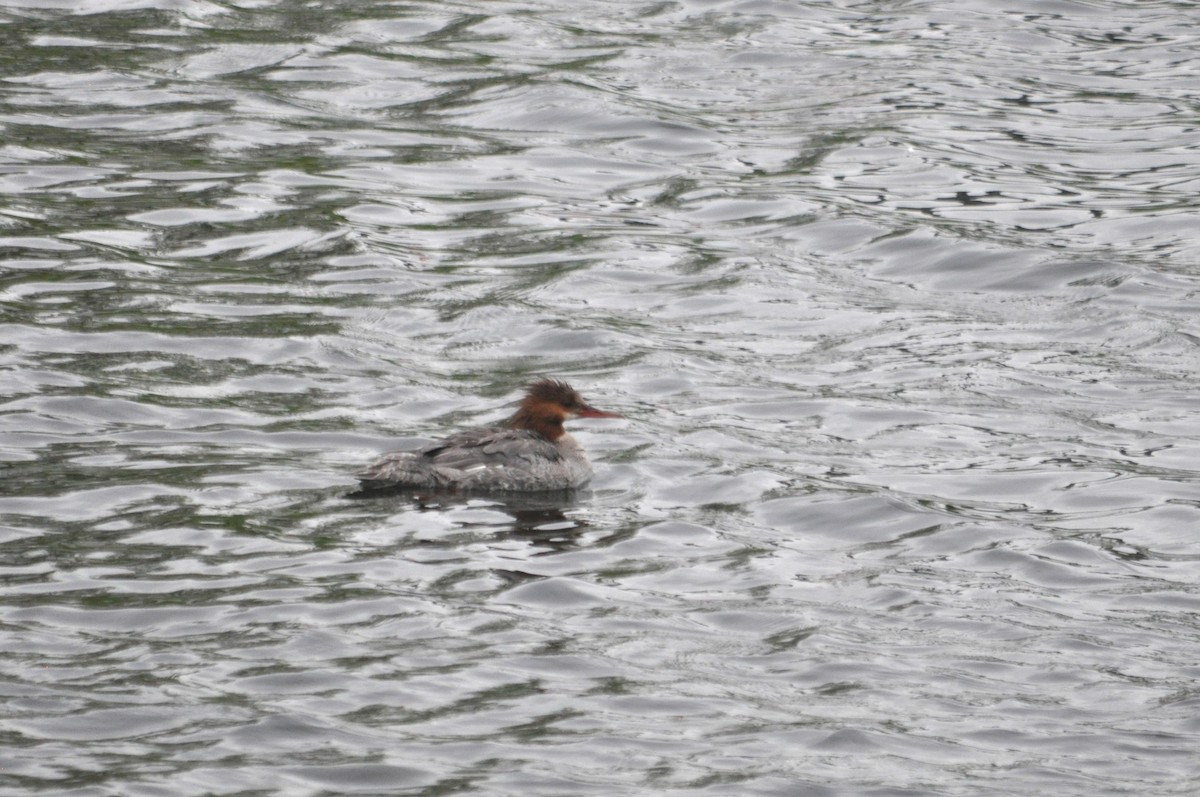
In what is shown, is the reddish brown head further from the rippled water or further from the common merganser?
the rippled water

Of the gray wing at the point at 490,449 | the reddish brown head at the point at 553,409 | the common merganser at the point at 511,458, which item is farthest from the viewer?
the reddish brown head at the point at 553,409

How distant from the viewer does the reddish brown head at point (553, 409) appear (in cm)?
1191

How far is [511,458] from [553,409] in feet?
2.04

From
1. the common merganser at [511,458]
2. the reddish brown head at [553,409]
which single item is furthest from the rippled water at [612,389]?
the reddish brown head at [553,409]

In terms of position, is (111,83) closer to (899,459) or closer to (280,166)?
(280,166)

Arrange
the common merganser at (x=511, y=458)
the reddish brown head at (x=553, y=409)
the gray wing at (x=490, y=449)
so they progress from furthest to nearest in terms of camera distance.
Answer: the reddish brown head at (x=553, y=409) → the gray wing at (x=490, y=449) → the common merganser at (x=511, y=458)

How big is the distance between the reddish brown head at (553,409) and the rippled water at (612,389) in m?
0.40

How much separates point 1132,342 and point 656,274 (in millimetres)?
3704

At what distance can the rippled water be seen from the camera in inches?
314

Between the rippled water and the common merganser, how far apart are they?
0.18m

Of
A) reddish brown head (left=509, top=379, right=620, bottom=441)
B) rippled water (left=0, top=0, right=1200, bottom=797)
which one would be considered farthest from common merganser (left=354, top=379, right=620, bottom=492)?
rippled water (left=0, top=0, right=1200, bottom=797)

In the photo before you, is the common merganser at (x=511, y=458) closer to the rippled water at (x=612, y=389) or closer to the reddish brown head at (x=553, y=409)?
the reddish brown head at (x=553, y=409)

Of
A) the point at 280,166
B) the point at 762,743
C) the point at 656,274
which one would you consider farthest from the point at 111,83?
the point at 762,743

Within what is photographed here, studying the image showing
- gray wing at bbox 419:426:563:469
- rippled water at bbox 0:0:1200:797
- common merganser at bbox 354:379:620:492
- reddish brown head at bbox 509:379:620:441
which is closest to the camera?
rippled water at bbox 0:0:1200:797
